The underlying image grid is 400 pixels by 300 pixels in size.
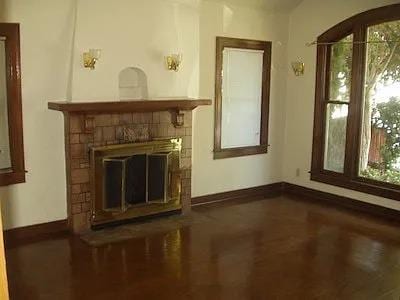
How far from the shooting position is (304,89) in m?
6.12

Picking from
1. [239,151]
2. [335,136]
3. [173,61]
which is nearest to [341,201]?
[335,136]

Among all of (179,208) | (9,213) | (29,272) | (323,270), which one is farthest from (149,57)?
(323,270)

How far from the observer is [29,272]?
3.60 m

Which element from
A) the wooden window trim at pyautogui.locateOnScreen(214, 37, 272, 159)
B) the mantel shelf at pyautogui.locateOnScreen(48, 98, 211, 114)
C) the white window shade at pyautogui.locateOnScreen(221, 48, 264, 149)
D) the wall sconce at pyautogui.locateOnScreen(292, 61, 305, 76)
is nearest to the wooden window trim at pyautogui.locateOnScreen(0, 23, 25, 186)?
the mantel shelf at pyautogui.locateOnScreen(48, 98, 211, 114)

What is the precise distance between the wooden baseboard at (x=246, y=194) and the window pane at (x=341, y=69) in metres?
1.50

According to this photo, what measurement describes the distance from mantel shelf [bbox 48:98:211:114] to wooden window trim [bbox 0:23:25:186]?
0.32 metres

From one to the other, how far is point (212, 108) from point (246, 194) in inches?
52.1

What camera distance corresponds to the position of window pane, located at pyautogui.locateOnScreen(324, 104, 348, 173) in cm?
573

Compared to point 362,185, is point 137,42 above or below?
above

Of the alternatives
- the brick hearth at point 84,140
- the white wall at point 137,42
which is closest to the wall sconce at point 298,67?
the white wall at point 137,42

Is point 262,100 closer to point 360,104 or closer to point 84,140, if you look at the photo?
point 360,104

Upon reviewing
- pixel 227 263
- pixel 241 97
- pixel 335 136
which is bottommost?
pixel 227 263

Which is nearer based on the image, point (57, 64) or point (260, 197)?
point (57, 64)

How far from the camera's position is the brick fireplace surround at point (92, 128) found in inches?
173
